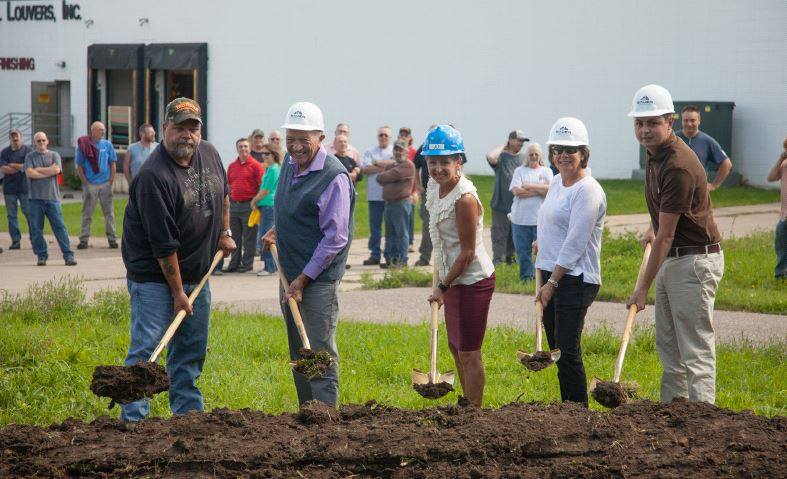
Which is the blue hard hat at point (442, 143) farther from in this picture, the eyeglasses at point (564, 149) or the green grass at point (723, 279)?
the green grass at point (723, 279)

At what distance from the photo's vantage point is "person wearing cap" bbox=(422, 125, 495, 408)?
6.40 metres

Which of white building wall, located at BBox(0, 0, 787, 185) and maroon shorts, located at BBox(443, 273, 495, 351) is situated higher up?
white building wall, located at BBox(0, 0, 787, 185)

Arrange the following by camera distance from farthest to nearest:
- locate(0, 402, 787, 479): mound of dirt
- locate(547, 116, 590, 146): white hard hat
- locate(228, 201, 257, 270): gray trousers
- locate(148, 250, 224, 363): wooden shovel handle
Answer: locate(228, 201, 257, 270): gray trousers < locate(547, 116, 590, 146): white hard hat < locate(148, 250, 224, 363): wooden shovel handle < locate(0, 402, 787, 479): mound of dirt

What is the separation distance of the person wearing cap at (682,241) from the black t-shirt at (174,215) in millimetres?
2577

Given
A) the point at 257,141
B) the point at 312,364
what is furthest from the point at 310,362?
the point at 257,141

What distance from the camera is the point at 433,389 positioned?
238 inches

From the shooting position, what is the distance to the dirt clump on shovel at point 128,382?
5.65 meters

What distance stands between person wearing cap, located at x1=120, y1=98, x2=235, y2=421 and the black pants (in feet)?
7.24

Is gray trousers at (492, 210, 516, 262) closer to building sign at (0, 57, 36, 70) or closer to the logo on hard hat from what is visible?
the logo on hard hat

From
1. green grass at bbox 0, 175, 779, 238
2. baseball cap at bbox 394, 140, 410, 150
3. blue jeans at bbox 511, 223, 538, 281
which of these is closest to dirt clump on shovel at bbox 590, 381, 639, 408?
blue jeans at bbox 511, 223, 538, 281

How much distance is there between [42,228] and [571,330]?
11.6 m

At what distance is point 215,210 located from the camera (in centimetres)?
650

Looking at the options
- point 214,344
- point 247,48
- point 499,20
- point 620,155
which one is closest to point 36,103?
point 247,48

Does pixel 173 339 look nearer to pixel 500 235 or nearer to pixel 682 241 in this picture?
pixel 682 241
